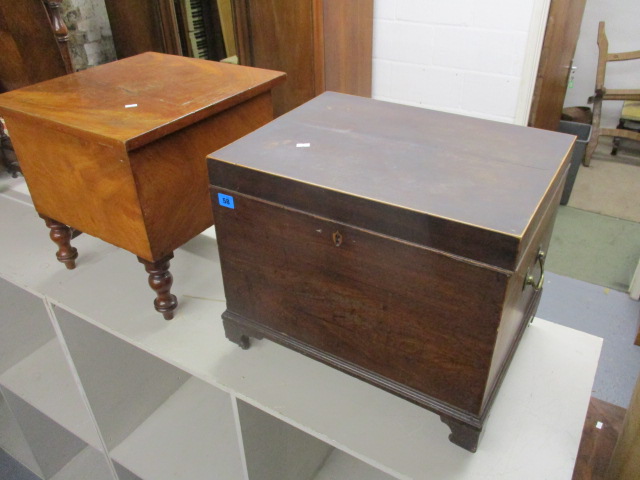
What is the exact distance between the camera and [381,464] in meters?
0.80

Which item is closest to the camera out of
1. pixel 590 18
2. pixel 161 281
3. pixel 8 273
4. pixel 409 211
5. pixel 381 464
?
pixel 409 211

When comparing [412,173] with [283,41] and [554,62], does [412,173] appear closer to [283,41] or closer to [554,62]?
[283,41]

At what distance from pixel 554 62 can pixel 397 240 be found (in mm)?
2006

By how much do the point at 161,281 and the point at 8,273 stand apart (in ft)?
1.42

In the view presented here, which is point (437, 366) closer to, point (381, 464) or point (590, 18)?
point (381, 464)

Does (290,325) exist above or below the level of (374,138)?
below

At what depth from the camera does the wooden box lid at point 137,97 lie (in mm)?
855

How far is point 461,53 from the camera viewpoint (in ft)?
6.37

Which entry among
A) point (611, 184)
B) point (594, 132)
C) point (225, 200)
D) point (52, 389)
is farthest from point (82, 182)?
point (594, 132)

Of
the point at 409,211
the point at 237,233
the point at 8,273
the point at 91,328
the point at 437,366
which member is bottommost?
the point at 91,328

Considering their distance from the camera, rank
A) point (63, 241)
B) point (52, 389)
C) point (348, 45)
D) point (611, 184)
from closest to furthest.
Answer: point (63, 241), point (52, 389), point (348, 45), point (611, 184)

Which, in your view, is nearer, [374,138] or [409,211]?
[409,211]

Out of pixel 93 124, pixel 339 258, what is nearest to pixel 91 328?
pixel 93 124

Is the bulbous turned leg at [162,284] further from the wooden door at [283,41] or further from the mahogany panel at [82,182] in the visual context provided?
the wooden door at [283,41]
